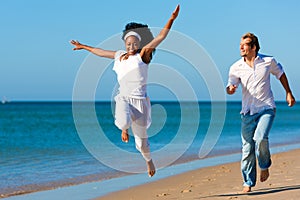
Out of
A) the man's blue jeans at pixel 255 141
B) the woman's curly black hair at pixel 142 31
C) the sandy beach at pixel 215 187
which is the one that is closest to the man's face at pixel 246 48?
the man's blue jeans at pixel 255 141

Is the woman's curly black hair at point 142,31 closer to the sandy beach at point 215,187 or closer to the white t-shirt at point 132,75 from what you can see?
the white t-shirt at point 132,75

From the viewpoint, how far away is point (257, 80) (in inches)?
316

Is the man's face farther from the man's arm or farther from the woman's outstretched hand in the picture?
the woman's outstretched hand

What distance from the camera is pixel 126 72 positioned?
25.0ft

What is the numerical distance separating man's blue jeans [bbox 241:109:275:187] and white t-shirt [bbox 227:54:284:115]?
118mm

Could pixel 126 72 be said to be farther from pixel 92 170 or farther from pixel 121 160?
pixel 121 160

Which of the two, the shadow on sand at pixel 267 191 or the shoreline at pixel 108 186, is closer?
the shadow on sand at pixel 267 191

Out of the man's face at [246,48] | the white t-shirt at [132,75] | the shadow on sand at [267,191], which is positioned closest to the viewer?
the white t-shirt at [132,75]

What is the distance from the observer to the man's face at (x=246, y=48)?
315 inches

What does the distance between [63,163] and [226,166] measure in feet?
17.5

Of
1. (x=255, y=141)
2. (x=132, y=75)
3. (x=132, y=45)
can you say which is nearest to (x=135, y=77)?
(x=132, y=75)

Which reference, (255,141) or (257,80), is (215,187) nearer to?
(255,141)

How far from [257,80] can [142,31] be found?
5.73ft

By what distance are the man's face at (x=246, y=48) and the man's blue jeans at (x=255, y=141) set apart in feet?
2.79
